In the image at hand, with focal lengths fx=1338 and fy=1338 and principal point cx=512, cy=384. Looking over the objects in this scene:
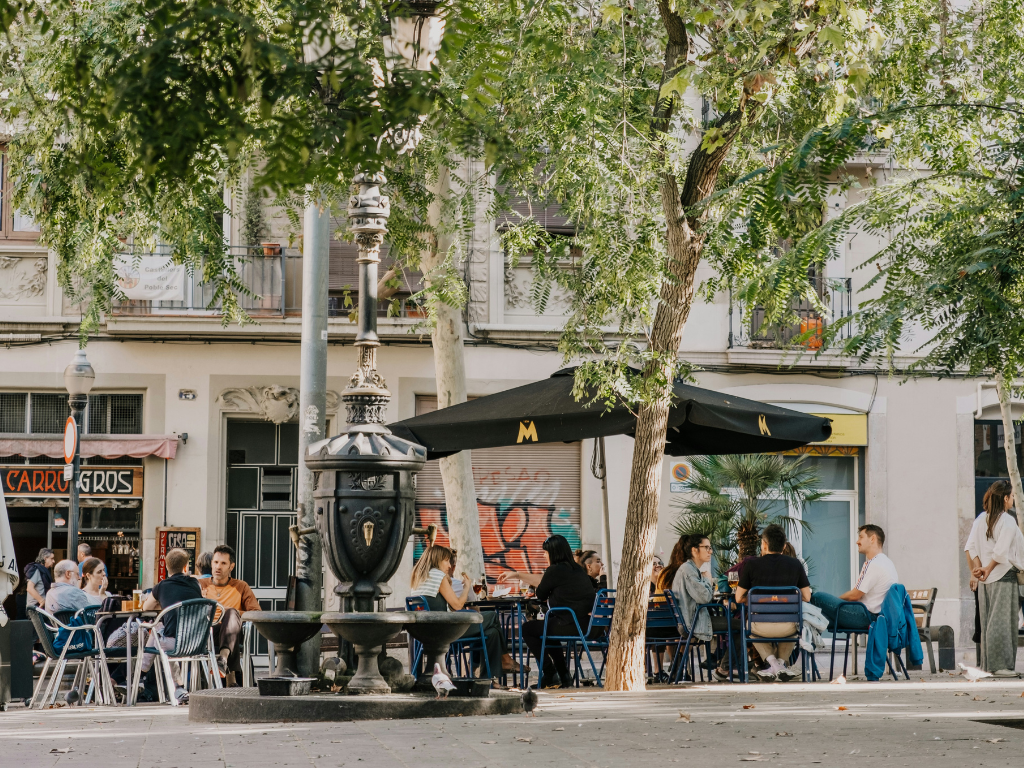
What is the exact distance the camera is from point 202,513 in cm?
1930

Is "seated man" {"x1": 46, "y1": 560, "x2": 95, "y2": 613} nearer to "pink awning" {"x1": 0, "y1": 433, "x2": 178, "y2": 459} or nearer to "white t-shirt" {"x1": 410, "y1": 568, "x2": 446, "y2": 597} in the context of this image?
"white t-shirt" {"x1": 410, "y1": 568, "x2": 446, "y2": 597}

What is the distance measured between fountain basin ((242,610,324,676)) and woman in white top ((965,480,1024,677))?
6422 mm

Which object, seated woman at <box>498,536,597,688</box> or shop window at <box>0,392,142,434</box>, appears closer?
seated woman at <box>498,536,597,688</box>

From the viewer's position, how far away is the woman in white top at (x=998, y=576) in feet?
39.4

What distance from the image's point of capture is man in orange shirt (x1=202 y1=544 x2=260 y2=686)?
1182cm

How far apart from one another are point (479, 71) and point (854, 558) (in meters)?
17.7

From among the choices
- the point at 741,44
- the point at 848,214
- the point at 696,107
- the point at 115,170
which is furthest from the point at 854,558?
the point at 115,170

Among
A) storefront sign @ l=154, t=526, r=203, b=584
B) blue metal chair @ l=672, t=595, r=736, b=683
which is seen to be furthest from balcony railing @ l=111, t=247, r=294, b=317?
blue metal chair @ l=672, t=595, r=736, b=683

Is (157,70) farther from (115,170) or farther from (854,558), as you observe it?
(854,558)

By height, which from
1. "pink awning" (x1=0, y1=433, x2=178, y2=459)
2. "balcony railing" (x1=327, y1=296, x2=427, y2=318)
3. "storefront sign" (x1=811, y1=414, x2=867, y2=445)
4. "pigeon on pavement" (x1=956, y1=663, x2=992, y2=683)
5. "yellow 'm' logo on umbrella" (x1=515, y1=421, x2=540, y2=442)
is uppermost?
"balcony railing" (x1=327, y1=296, x2=427, y2=318)

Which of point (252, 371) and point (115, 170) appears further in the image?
point (252, 371)

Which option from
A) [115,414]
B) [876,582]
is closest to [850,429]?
[876,582]

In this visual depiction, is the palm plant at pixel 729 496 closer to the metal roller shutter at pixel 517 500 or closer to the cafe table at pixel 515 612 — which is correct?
the metal roller shutter at pixel 517 500

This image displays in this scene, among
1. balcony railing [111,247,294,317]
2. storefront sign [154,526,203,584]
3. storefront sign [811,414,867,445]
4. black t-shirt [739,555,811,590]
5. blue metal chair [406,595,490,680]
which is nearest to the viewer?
blue metal chair [406,595,490,680]
